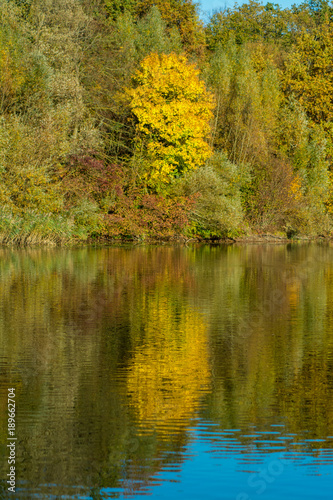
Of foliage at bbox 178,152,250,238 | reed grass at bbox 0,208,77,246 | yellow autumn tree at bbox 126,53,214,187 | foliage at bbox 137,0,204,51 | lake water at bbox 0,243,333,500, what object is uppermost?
foliage at bbox 137,0,204,51

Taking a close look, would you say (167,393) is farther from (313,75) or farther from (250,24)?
(250,24)

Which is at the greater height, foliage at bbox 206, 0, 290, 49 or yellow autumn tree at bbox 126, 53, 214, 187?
foliage at bbox 206, 0, 290, 49

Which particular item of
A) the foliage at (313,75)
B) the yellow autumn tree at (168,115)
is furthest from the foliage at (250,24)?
the yellow autumn tree at (168,115)

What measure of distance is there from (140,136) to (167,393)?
41150mm

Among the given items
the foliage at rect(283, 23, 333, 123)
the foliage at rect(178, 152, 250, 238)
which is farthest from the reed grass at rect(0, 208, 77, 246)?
the foliage at rect(283, 23, 333, 123)

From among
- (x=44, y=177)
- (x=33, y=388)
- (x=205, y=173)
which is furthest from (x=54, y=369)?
(x=205, y=173)

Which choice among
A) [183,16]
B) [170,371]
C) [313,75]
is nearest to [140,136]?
[183,16]

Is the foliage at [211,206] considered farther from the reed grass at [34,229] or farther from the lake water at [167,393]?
the lake water at [167,393]

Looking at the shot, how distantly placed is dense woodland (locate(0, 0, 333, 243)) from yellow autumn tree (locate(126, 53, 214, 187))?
9 centimetres

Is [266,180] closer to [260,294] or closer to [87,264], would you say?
[87,264]

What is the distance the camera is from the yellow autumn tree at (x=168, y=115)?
4831 centimetres

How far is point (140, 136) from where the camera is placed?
49.2 m

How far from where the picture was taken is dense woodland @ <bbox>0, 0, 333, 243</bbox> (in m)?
40.3

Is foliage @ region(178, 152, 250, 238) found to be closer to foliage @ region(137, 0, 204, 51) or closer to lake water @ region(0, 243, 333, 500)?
foliage @ region(137, 0, 204, 51)
